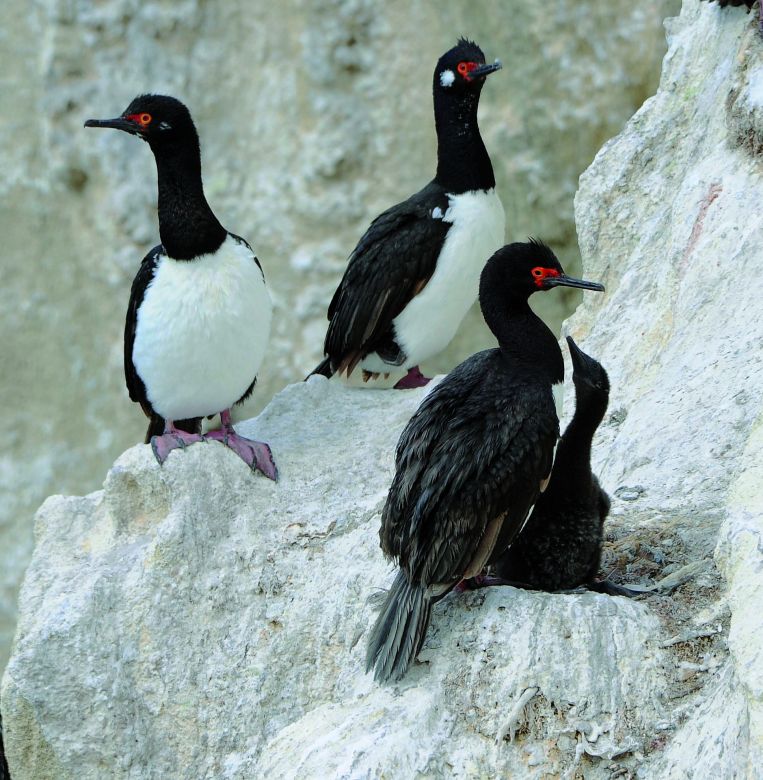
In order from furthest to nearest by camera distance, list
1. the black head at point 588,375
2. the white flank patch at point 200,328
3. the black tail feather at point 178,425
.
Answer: the black tail feather at point 178,425 < the white flank patch at point 200,328 < the black head at point 588,375

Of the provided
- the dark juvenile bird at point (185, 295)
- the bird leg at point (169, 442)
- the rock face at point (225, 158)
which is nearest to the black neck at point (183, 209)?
the dark juvenile bird at point (185, 295)

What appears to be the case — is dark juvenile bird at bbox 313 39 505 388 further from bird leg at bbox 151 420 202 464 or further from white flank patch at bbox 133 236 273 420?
bird leg at bbox 151 420 202 464

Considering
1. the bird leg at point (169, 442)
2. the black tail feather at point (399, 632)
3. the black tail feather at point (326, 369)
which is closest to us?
the black tail feather at point (399, 632)

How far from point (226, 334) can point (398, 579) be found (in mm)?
2068

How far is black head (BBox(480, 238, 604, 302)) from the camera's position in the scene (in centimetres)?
453

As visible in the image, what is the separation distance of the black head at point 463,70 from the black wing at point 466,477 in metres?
2.93

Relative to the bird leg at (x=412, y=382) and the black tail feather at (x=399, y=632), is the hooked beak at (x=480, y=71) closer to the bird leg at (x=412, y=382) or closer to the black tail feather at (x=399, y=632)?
the bird leg at (x=412, y=382)

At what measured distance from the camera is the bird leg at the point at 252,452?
17.8 ft

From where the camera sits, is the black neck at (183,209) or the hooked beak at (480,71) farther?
the hooked beak at (480,71)

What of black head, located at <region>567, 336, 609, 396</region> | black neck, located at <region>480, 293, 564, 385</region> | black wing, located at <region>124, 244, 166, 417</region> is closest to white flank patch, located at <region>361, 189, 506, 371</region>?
black wing, located at <region>124, 244, 166, 417</region>

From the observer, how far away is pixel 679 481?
4.65 meters

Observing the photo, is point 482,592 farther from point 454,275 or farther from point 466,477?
point 454,275

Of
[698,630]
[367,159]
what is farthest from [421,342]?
[367,159]

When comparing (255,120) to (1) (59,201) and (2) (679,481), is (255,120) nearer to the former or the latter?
(1) (59,201)
